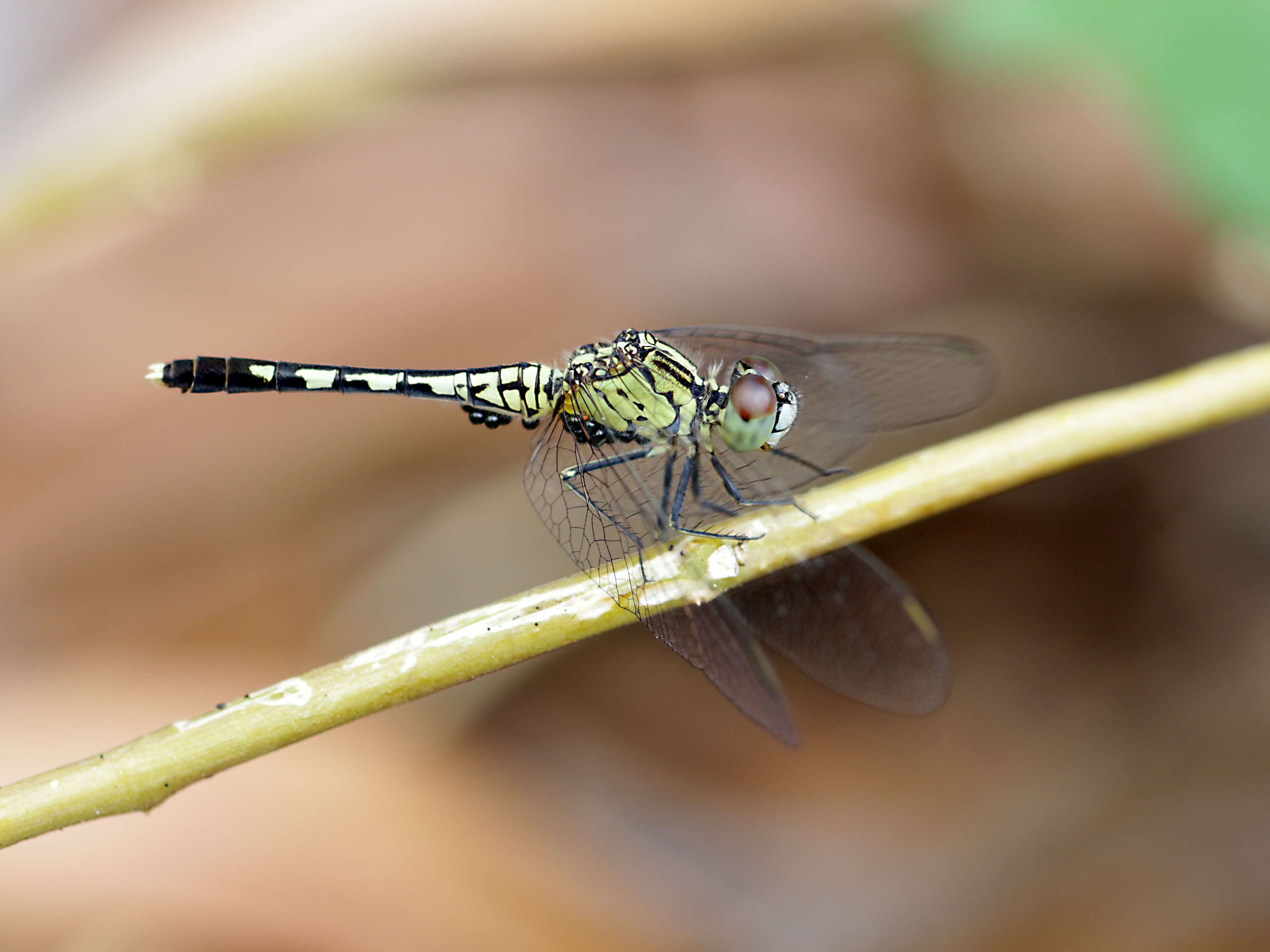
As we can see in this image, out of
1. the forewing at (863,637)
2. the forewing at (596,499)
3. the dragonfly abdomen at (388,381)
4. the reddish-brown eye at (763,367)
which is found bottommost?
the forewing at (863,637)

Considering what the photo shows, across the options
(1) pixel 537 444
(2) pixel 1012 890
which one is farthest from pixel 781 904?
(1) pixel 537 444

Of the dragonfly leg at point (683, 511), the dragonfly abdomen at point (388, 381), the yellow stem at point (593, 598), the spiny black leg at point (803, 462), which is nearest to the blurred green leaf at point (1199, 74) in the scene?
the yellow stem at point (593, 598)

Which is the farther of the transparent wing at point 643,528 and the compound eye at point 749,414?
the compound eye at point 749,414

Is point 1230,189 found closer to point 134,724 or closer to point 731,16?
point 731,16

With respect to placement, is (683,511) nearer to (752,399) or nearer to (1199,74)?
(752,399)

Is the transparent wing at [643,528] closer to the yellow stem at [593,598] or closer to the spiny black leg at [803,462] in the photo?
the yellow stem at [593,598]

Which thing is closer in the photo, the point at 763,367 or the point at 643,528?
the point at 643,528

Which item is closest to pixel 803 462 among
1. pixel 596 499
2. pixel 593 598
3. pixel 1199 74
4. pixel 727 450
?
pixel 727 450
